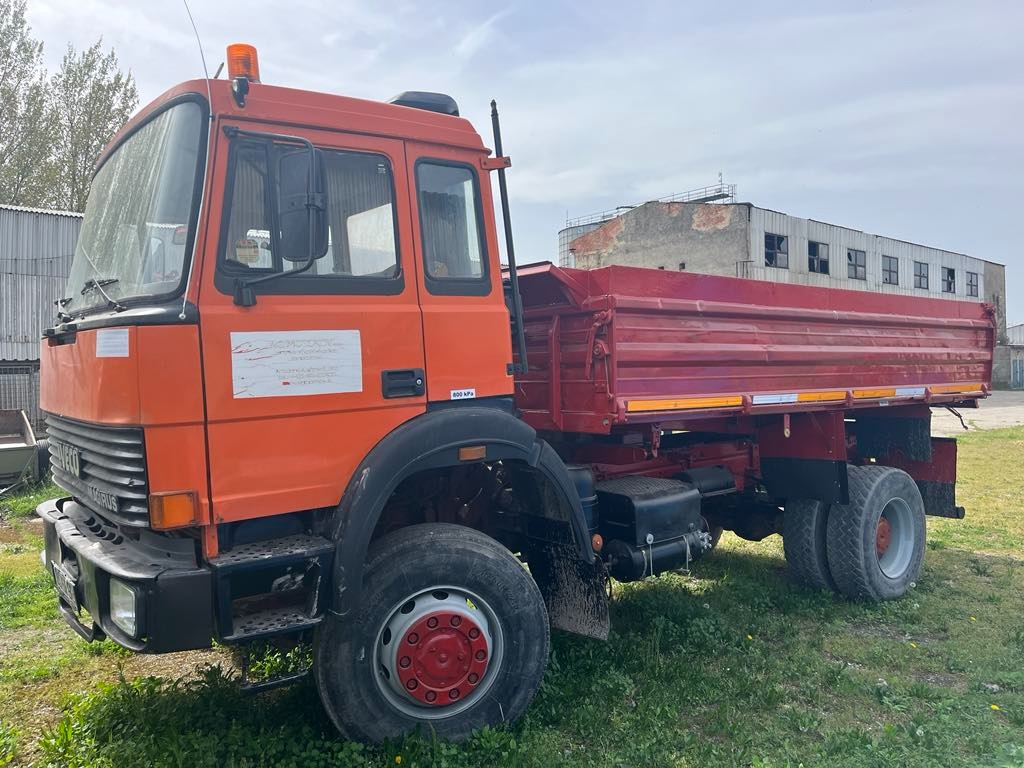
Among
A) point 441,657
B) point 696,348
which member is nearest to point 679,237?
point 696,348

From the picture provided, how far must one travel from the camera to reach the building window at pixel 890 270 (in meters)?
35.4

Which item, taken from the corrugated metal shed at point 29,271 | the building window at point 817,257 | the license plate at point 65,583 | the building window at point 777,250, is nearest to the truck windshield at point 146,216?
the license plate at point 65,583

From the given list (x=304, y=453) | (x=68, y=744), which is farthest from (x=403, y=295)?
(x=68, y=744)

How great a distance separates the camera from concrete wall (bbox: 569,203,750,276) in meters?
28.5

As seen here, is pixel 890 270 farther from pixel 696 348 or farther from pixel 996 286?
pixel 696 348

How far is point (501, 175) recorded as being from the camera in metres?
3.85

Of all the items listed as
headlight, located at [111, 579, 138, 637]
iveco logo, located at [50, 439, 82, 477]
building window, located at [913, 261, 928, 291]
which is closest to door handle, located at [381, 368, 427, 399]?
headlight, located at [111, 579, 138, 637]

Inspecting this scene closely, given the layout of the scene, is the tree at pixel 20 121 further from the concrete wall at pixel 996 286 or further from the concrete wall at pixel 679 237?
the concrete wall at pixel 996 286

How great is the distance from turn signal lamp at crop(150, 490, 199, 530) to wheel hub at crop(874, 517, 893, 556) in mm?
5068

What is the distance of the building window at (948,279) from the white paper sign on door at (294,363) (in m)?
42.5

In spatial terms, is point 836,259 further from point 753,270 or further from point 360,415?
point 360,415

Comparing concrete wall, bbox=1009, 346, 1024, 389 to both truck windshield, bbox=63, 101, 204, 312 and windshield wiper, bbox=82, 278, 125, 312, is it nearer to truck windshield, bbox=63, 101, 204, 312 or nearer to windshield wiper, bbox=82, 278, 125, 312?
truck windshield, bbox=63, 101, 204, 312

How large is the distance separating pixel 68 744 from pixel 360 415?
80.4 inches

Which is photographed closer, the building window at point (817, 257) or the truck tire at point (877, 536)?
the truck tire at point (877, 536)
